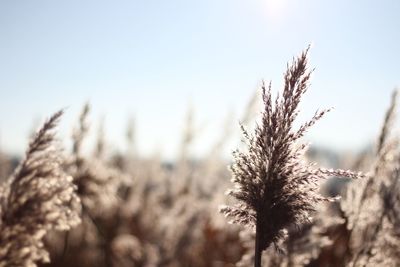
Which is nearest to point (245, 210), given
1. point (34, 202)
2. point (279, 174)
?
point (279, 174)

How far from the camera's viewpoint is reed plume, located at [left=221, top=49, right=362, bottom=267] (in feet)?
8.41

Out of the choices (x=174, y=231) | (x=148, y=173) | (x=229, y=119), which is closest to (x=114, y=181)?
(x=174, y=231)

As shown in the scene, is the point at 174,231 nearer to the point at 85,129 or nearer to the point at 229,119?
the point at 85,129

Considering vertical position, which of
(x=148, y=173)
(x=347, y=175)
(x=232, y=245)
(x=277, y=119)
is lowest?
(x=347, y=175)

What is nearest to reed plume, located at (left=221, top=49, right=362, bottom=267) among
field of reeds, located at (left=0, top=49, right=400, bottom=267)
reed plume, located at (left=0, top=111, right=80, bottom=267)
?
field of reeds, located at (left=0, top=49, right=400, bottom=267)

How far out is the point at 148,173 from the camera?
1405 centimetres

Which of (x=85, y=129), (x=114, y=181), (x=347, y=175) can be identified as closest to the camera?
(x=347, y=175)

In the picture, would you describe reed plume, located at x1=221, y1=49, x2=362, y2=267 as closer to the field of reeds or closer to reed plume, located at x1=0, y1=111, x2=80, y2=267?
the field of reeds

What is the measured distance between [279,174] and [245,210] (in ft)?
0.95

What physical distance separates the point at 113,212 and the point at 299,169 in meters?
7.15

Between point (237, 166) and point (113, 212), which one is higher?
point (113, 212)

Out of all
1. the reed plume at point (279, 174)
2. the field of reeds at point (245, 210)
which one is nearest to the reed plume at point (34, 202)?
the field of reeds at point (245, 210)

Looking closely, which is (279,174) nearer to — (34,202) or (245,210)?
(245,210)

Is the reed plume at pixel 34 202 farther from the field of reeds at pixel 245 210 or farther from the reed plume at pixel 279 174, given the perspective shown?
the reed plume at pixel 279 174
